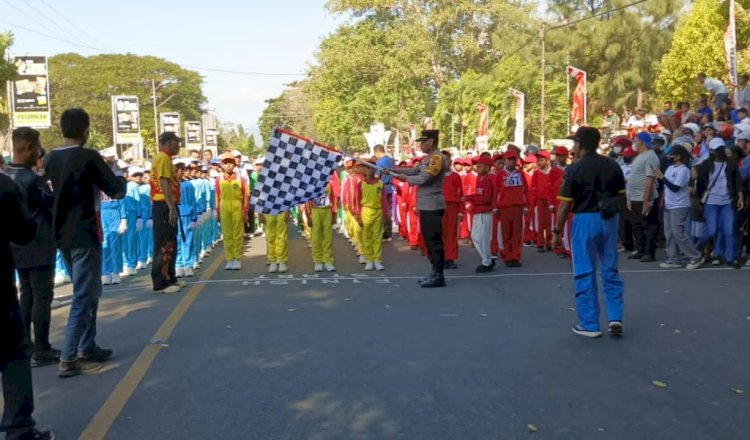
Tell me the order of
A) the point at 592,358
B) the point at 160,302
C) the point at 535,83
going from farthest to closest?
1. the point at 535,83
2. the point at 160,302
3. the point at 592,358

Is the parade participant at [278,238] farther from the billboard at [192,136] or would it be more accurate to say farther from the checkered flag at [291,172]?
the billboard at [192,136]

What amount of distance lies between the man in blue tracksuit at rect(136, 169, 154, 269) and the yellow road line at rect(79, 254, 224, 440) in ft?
12.8

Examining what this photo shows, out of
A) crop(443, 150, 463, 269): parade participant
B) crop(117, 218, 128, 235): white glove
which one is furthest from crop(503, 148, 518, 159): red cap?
crop(117, 218, 128, 235): white glove

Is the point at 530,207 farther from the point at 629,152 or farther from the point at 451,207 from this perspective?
the point at 451,207

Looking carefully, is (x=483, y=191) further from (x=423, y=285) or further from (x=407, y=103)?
(x=407, y=103)

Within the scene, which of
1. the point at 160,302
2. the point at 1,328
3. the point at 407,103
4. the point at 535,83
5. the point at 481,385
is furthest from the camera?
the point at 407,103

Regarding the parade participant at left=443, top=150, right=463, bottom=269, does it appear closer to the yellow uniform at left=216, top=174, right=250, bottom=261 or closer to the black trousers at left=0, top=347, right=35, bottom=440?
the yellow uniform at left=216, top=174, right=250, bottom=261

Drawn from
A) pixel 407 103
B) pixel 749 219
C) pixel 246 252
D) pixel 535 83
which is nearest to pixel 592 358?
pixel 749 219

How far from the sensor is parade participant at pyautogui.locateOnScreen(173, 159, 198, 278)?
40.6ft

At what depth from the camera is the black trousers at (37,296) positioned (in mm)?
6492

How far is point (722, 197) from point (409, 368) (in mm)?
7531

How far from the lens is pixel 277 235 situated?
1264 centimetres

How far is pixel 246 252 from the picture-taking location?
16.0 metres

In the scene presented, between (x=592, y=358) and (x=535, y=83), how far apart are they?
44853 millimetres
